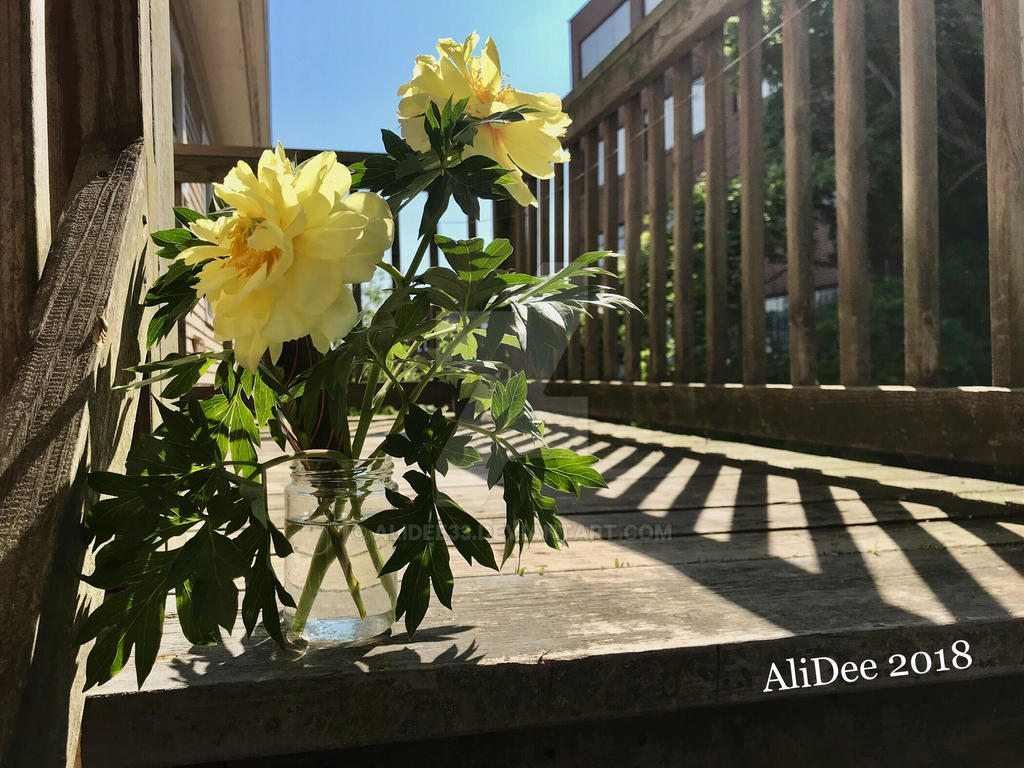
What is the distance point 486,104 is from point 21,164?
51 centimetres

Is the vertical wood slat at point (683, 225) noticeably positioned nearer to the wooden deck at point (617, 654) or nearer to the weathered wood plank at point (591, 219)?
the weathered wood plank at point (591, 219)

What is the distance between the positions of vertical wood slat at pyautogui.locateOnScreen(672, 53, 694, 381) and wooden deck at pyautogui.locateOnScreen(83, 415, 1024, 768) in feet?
4.20

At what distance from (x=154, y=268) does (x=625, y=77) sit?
7.46 feet

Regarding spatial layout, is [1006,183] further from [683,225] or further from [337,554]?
[337,554]

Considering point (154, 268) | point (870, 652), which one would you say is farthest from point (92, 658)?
point (870, 652)

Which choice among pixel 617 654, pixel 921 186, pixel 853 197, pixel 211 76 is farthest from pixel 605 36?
pixel 617 654

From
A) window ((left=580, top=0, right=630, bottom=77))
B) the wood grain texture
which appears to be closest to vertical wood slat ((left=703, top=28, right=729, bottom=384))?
the wood grain texture

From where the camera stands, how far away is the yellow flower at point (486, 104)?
697mm

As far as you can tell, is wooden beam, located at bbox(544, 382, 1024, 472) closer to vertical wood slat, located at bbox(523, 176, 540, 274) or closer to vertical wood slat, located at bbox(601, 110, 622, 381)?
vertical wood slat, located at bbox(601, 110, 622, 381)

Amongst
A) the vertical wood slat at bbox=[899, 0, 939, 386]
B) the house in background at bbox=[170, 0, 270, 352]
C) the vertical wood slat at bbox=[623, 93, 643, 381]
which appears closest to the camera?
the vertical wood slat at bbox=[899, 0, 939, 386]

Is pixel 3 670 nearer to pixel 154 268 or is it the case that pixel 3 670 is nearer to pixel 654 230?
pixel 154 268

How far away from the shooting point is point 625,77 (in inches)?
113

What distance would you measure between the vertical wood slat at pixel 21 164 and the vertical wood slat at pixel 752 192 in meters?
1.76

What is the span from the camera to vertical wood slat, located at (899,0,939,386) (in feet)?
5.27
